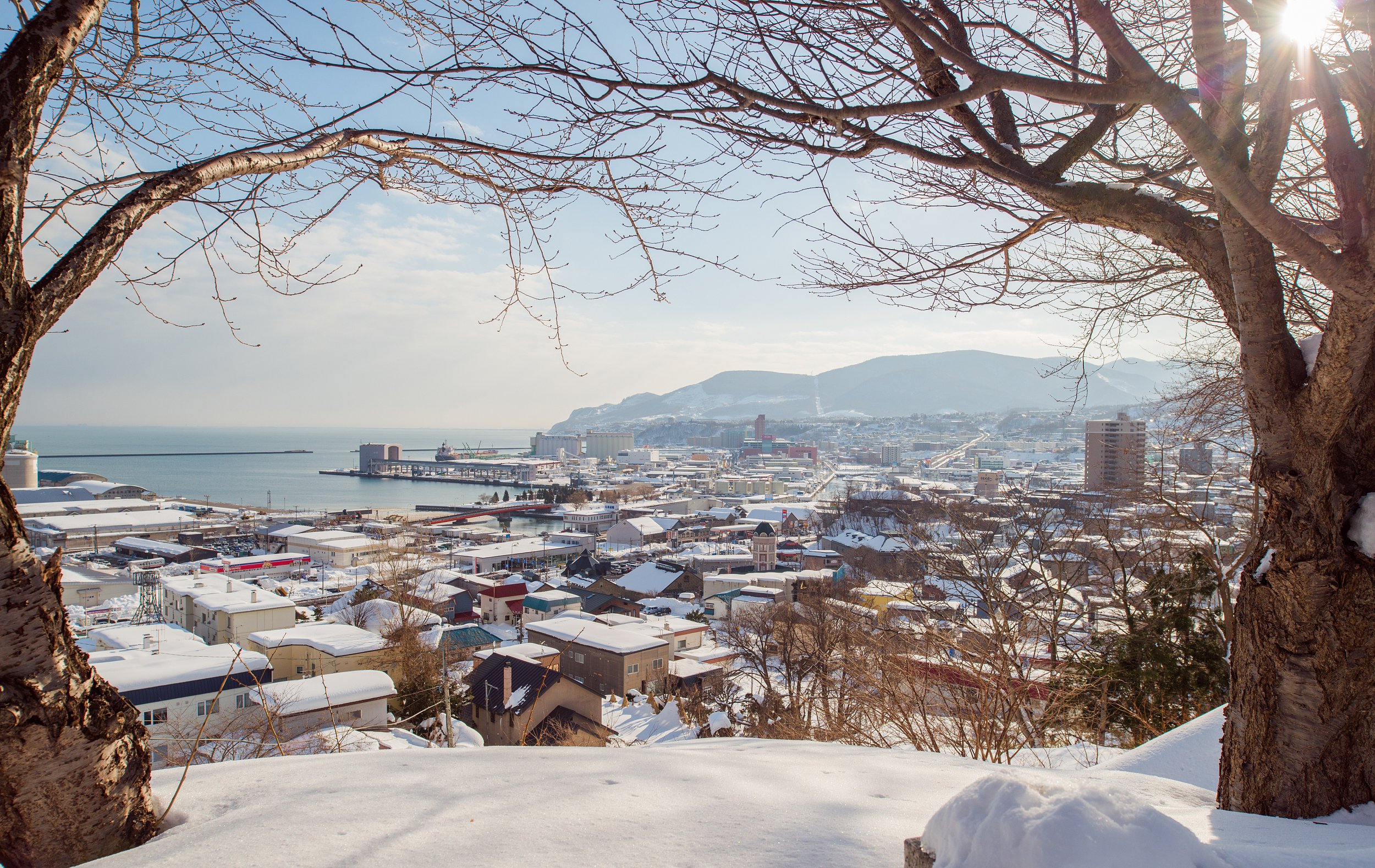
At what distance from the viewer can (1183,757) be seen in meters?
1.91

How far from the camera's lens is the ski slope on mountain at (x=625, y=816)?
2.85 feet

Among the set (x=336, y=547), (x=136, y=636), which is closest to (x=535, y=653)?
(x=136, y=636)

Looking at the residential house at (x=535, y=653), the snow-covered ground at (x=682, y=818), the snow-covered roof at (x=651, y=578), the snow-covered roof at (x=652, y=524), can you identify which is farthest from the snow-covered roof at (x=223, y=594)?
the snow-covered roof at (x=652, y=524)

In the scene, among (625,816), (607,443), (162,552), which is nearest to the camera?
(625,816)

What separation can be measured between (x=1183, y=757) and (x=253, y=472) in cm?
7626

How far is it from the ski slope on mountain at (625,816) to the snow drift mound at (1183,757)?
27 centimetres

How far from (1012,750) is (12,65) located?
4346 millimetres

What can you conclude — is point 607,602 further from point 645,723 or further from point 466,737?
point 466,737

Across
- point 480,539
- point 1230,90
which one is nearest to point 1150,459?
point 1230,90

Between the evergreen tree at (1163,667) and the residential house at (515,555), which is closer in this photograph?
the evergreen tree at (1163,667)

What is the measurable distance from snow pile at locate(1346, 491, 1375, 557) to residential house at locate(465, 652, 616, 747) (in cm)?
701

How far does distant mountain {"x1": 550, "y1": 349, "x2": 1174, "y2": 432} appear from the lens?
13188 centimetres

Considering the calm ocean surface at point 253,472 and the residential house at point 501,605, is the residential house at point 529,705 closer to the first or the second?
the residential house at point 501,605

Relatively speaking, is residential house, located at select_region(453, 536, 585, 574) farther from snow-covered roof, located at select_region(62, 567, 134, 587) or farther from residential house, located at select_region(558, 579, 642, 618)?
snow-covered roof, located at select_region(62, 567, 134, 587)
